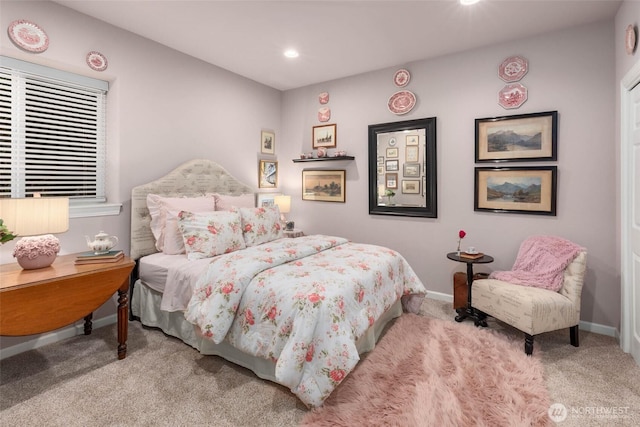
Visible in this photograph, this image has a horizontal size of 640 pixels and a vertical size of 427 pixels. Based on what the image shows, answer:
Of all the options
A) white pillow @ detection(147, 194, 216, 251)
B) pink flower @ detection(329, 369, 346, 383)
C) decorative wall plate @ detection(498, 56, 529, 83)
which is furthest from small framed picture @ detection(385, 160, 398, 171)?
pink flower @ detection(329, 369, 346, 383)

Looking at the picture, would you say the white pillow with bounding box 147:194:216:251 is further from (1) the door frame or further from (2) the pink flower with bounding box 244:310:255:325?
(1) the door frame

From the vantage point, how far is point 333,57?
3.47 metres

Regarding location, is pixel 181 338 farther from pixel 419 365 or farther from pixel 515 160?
→ pixel 515 160

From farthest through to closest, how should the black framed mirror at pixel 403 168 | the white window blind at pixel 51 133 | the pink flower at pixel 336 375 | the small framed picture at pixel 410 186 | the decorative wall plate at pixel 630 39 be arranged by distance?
the small framed picture at pixel 410 186, the black framed mirror at pixel 403 168, the white window blind at pixel 51 133, the decorative wall plate at pixel 630 39, the pink flower at pixel 336 375

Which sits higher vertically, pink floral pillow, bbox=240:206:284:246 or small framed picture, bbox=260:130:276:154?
small framed picture, bbox=260:130:276:154

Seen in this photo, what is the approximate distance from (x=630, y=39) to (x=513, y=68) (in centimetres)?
91

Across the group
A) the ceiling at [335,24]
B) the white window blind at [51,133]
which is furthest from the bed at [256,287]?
the ceiling at [335,24]

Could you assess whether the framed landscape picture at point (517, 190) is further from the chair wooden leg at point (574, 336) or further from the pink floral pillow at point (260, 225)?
the pink floral pillow at point (260, 225)

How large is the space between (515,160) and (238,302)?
2.80 metres

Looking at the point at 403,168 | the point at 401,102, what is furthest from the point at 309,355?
the point at 401,102

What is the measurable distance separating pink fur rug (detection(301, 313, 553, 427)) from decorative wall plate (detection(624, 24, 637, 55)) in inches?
87.9

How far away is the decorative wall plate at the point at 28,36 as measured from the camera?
7.51 feet

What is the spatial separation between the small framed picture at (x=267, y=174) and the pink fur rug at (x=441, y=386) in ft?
8.85

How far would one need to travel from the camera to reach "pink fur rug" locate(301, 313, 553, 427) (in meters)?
1.68
